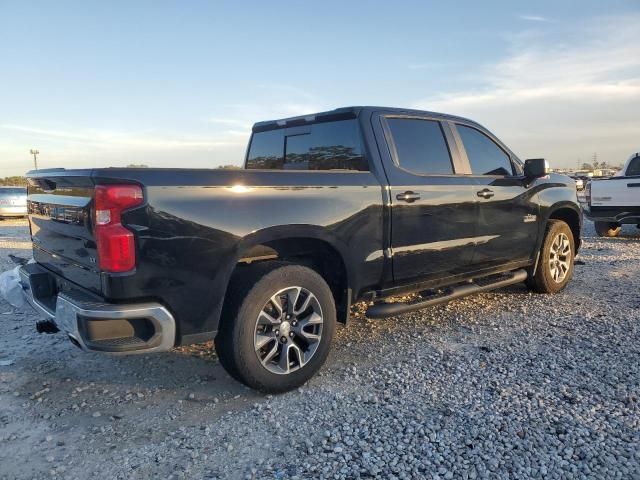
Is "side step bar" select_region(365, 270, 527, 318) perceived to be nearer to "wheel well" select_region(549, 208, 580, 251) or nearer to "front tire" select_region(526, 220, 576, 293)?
"front tire" select_region(526, 220, 576, 293)

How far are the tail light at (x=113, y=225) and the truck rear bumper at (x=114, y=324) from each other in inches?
9.2

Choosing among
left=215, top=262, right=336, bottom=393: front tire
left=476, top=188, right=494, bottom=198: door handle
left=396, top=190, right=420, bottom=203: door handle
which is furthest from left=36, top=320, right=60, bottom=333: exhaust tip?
left=476, top=188, right=494, bottom=198: door handle

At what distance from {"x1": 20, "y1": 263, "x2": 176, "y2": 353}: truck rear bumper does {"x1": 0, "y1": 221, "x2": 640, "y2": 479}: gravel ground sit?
1.79ft

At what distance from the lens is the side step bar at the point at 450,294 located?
3.89m

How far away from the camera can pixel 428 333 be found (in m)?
4.55

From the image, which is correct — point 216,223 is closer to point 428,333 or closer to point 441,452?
point 441,452

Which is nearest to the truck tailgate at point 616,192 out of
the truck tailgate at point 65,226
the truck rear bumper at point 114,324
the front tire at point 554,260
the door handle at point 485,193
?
the front tire at point 554,260

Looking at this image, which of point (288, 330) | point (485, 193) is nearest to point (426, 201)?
point (485, 193)

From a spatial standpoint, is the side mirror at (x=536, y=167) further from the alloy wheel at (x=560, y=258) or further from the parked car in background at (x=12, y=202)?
the parked car in background at (x=12, y=202)

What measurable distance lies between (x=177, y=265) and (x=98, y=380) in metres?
1.40

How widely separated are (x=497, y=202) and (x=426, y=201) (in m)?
1.09

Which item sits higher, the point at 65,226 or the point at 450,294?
the point at 65,226

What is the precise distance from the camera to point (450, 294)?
175 inches

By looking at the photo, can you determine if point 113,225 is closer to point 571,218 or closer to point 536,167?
point 536,167
